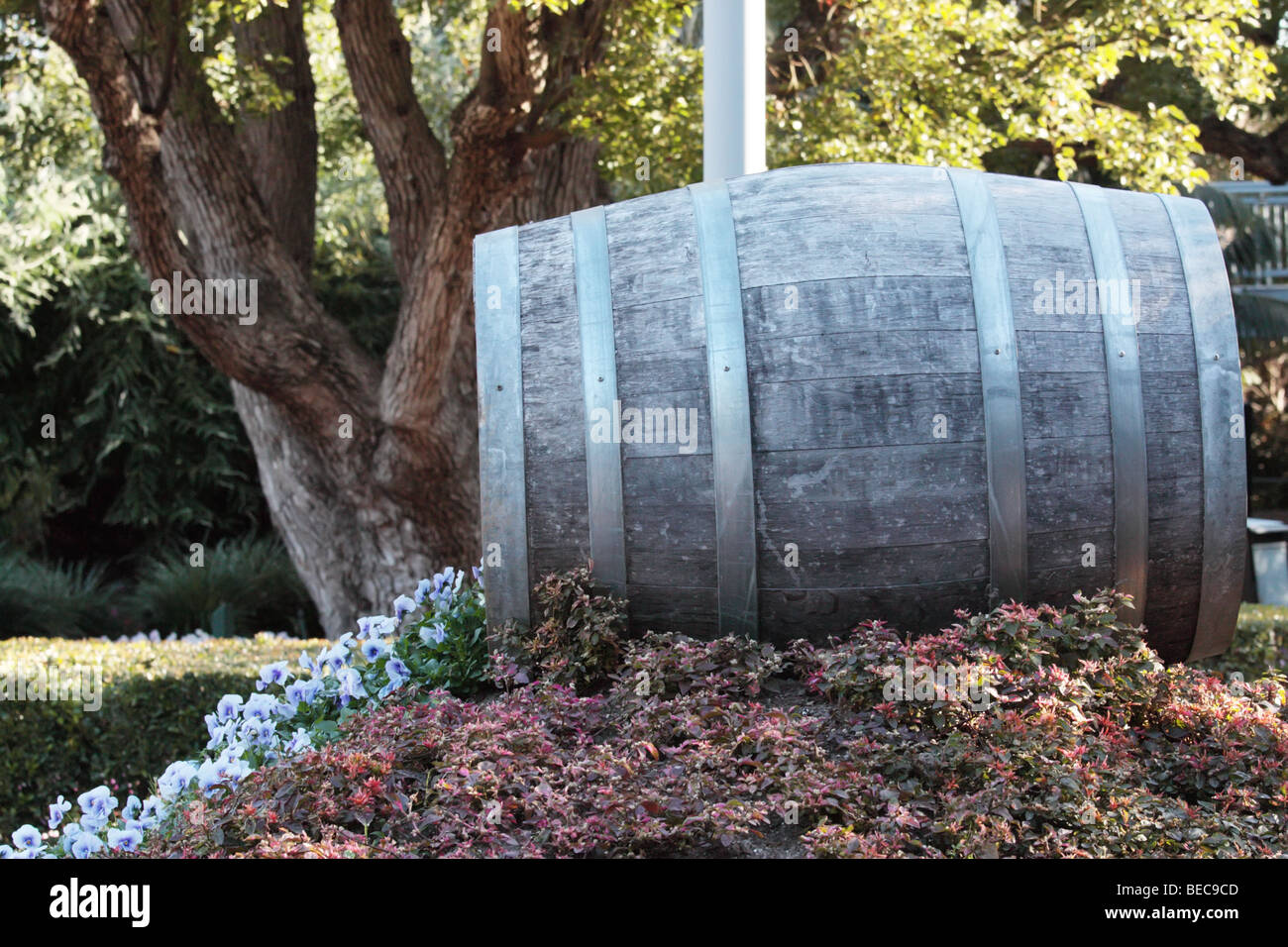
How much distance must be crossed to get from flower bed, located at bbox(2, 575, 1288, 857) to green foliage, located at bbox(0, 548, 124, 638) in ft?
21.6

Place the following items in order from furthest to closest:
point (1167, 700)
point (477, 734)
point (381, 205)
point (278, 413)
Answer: point (381, 205) → point (278, 413) → point (1167, 700) → point (477, 734)

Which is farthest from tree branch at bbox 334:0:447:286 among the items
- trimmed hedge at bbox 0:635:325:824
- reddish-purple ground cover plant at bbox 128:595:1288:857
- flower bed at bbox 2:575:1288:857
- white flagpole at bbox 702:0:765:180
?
reddish-purple ground cover plant at bbox 128:595:1288:857

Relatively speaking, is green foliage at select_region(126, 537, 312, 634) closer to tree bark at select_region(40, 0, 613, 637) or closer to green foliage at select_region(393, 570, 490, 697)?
tree bark at select_region(40, 0, 613, 637)

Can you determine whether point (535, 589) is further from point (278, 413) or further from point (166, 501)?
point (166, 501)

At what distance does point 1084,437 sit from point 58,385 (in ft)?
34.7

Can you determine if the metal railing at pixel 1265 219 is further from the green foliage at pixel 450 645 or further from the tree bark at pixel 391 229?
the green foliage at pixel 450 645

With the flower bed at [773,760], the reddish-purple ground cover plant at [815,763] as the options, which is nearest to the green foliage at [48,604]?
the flower bed at [773,760]

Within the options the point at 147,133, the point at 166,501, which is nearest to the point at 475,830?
the point at 147,133

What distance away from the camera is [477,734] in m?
2.90

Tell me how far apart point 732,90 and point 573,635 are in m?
3.27

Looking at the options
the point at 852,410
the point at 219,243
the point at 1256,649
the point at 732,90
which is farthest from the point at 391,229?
the point at 1256,649

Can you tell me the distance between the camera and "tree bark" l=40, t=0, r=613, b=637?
6.58 metres

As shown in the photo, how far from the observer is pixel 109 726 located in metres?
5.99

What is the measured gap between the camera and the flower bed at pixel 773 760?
254cm
